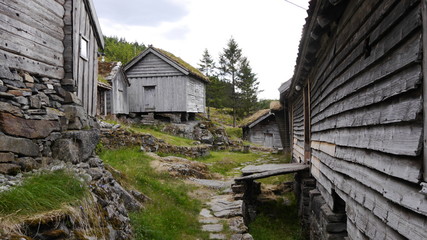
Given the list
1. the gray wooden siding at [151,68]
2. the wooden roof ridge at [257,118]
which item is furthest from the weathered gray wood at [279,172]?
the gray wooden siding at [151,68]

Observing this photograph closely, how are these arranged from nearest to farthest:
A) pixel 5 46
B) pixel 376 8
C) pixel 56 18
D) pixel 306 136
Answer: pixel 376 8, pixel 5 46, pixel 56 18, pixel 306 136

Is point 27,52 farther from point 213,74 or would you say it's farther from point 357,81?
point 213,74

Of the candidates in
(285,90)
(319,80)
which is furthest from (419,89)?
(285,90)

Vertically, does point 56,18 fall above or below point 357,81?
above

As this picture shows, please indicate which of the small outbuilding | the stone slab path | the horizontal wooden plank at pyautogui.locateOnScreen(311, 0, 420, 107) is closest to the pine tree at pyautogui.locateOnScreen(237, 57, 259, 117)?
the small outbuilding

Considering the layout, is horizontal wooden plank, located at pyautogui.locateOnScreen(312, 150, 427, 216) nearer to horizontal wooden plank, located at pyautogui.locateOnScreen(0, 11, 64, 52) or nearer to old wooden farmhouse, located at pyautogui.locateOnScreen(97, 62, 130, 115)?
horizontal wooden plank, located at pyautogui.locateOnScreen(0, 11, 64, 52)

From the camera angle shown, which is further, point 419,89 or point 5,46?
point 5,46

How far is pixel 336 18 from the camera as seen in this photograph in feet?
15.0

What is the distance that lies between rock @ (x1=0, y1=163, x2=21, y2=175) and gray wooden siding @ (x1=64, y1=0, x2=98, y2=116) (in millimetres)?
2546

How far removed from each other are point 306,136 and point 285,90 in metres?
3.47

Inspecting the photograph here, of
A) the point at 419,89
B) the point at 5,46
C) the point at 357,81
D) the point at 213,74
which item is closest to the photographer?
the point at 419,89

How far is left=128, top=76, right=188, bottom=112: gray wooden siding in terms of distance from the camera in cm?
2075

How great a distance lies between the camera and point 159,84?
21.1 meters

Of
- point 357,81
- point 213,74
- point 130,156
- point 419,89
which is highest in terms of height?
point 213,74
